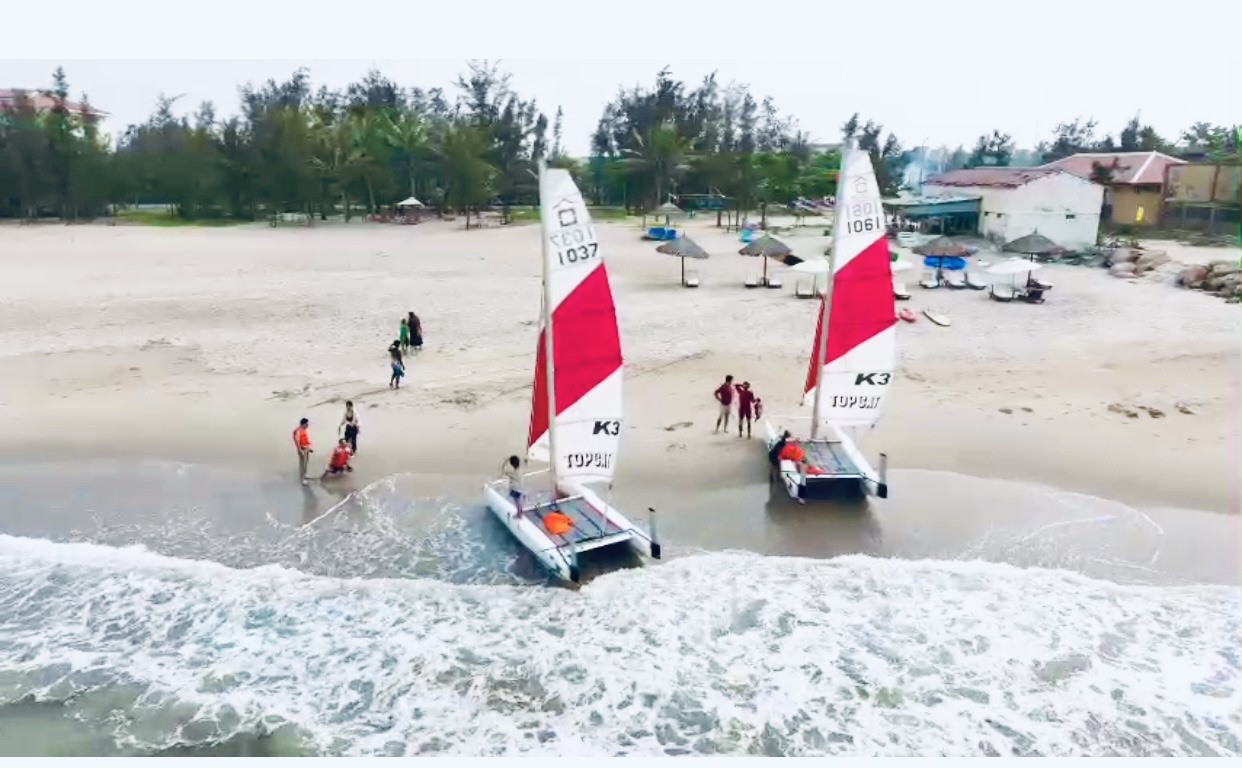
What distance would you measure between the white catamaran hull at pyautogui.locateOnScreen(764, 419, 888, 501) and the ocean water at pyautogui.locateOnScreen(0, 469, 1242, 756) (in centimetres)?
165

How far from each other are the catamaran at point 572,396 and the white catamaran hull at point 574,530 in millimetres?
15

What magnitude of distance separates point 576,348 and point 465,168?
40.3m

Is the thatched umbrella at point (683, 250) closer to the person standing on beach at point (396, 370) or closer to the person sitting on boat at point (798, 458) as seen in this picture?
the person standing on beach at point (396, 370)

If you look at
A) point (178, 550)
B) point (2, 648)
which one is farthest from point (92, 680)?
point (178, 550)

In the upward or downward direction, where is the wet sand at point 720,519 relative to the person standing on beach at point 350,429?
downward

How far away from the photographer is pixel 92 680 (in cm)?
970

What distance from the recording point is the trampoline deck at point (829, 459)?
13426mm

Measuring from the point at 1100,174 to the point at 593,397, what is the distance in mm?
45050

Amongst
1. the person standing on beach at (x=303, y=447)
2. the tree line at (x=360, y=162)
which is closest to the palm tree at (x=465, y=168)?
the tree line at (x=360, y=162)

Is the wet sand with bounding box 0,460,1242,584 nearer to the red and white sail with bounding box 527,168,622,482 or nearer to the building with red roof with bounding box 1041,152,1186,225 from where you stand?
the red and white sail with bounding box 527,168,622,482

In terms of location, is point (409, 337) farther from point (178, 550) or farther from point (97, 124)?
point (97, 124)

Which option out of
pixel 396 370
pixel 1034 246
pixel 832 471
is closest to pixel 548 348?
pixel 832 471

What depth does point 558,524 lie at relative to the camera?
459 inches

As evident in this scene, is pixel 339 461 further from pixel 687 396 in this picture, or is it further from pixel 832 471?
pixel 832 471
